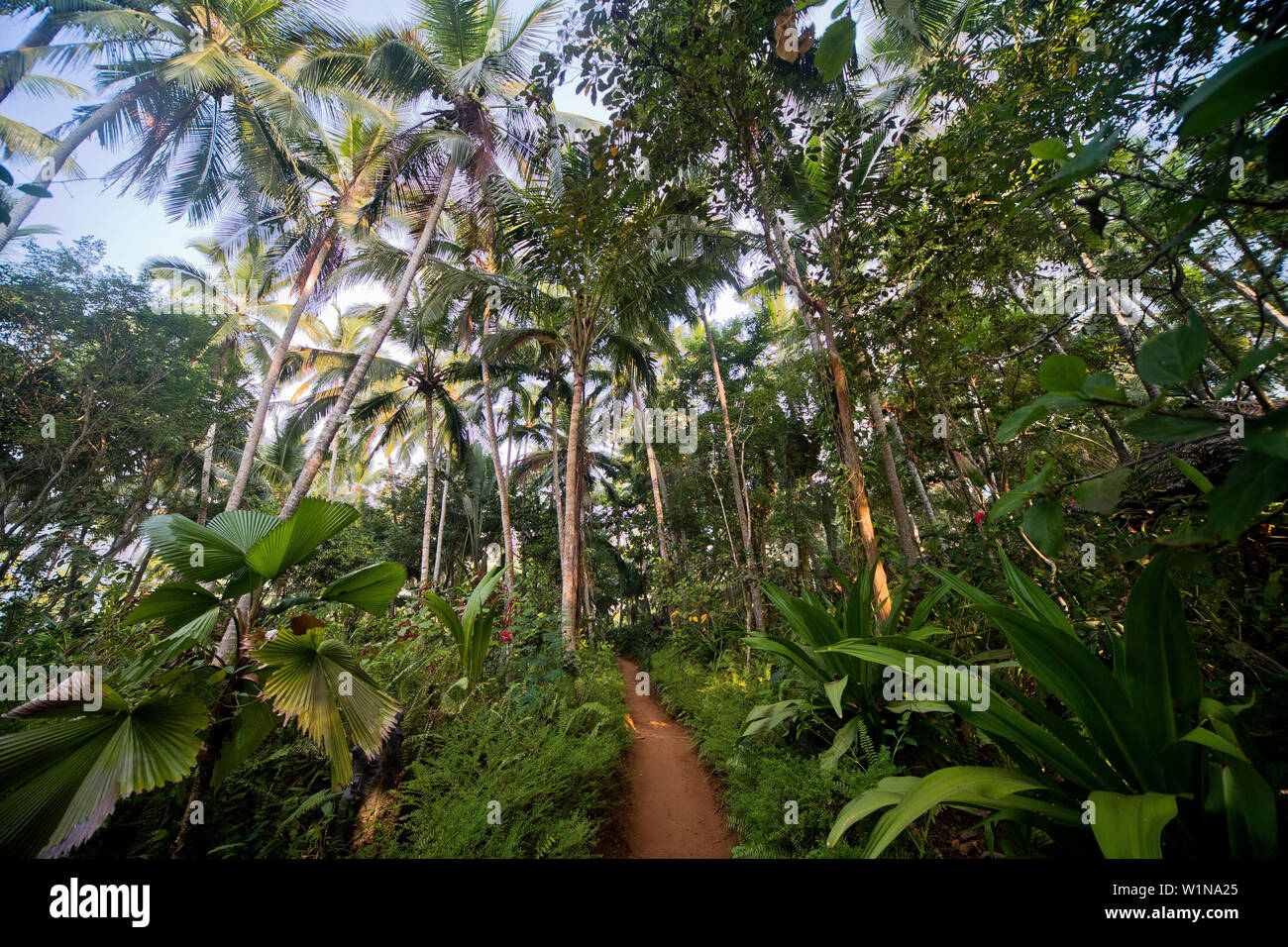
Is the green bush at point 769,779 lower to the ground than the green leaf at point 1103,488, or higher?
lower

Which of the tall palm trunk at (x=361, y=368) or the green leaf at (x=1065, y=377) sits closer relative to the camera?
the green leaf at (x=1065, y=377)

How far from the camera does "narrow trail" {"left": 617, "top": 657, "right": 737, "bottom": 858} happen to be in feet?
10.1

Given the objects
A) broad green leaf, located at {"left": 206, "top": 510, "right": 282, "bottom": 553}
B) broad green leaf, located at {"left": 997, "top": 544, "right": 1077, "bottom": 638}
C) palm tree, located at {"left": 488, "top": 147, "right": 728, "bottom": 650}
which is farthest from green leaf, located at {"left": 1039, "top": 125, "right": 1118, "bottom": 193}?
palm tree, located at {"left": 488, "top": 147, "right": 728, "bottom": 650}

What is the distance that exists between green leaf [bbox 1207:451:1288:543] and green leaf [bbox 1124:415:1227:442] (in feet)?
0.18

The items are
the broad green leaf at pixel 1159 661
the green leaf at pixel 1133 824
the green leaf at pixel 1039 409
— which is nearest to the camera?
the green leaf at pixel 1039 409

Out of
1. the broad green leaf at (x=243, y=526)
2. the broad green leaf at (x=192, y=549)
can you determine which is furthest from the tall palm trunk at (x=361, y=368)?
the broad green leaf at (x=192, y=549)

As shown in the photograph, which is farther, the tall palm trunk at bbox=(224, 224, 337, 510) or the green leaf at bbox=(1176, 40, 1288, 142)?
the tall palm trunk at bbox=(224, 224, 337, 510)

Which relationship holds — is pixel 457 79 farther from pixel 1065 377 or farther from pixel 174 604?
pixel 1065 377

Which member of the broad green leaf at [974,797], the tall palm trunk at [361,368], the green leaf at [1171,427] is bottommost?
the broad green leaf at [974,797]

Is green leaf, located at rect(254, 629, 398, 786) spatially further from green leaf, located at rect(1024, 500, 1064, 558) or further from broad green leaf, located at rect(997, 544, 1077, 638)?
broad green leaf, located at rect(997, 544, 1077, 638)

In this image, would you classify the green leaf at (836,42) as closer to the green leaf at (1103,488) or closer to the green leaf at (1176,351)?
the green leaf at (1176,351)

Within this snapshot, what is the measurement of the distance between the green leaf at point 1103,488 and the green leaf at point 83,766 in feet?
8.48

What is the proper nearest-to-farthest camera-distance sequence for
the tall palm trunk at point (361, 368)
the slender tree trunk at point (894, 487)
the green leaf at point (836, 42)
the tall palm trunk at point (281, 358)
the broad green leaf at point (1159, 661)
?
1. the green leaf at point (836, 42)
2. the broad green leaf at point (1159, 661)
3. the slender tree trunk at point (894, 487)
4. the tall palm trunk at point (361, 368)
5. the tall palm trunk at point (281, 358)

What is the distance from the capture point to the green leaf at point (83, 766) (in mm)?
1400
